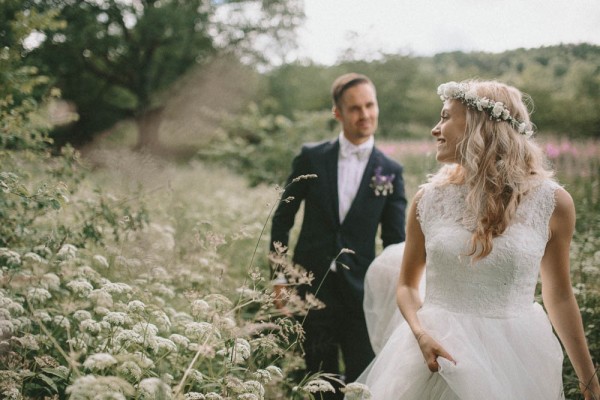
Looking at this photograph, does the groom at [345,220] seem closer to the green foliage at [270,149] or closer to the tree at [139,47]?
the green foliage at [270,149]

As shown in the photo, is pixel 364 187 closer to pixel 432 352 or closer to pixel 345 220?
pixel 345 220

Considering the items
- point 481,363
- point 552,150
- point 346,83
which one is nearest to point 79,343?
point 481,363

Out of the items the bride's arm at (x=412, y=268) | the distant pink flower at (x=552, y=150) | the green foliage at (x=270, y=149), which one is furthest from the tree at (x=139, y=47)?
the bride's arm at (x=412, y=268)

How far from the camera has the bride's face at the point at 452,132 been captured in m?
2.38

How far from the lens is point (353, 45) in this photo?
16547mm

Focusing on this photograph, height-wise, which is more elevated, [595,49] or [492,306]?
[595,49]

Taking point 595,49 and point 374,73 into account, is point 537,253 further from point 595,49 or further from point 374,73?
point 374,73

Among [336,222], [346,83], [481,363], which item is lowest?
[481,363]

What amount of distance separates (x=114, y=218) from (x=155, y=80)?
21632 mm

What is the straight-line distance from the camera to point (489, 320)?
2193 millimetres

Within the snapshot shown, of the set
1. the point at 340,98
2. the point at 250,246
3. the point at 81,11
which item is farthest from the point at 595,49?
the point at 81,11

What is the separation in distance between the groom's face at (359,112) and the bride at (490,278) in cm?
112

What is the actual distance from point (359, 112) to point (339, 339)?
1.67 meters

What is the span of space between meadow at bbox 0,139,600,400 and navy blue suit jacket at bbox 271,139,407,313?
1.07 feet
